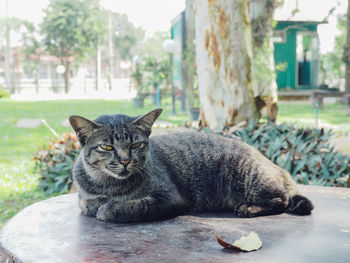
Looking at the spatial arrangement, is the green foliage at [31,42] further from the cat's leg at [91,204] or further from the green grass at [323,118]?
the cat's leg at [91,204]

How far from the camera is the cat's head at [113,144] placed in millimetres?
2105

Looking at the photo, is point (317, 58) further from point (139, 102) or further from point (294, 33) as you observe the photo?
point (139, 102)

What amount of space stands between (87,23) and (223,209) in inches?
812

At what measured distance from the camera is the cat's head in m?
2.11

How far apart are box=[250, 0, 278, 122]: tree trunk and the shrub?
411 centimetres

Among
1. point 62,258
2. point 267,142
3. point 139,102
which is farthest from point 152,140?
point 139,102

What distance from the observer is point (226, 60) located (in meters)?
5.34

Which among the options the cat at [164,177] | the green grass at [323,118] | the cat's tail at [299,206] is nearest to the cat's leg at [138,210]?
the cat at [164,177]

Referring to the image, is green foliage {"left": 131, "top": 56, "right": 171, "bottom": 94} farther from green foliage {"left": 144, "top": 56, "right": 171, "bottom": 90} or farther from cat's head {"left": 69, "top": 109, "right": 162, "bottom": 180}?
cat's head {"left": 69, "top": 109, "right": 162, "bottom": 180}

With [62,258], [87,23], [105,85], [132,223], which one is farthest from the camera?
[105,85]

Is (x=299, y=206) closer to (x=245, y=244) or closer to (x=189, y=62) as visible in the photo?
(x=245, y=244)

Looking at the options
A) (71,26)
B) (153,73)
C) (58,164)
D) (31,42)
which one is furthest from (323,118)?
(31,42)

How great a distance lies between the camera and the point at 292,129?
203 inches

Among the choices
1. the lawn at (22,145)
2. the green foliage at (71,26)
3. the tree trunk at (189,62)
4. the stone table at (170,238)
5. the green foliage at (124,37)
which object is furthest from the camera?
the green foliage at (124,37)
